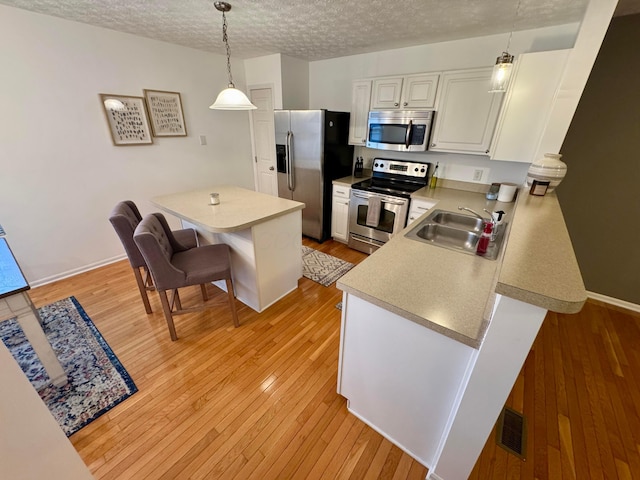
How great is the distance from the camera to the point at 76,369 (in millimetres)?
1773

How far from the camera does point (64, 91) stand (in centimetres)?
246

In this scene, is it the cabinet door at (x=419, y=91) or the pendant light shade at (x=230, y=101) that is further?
the cabinet door at (x=419, y=91)

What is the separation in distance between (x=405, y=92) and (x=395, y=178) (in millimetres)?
969

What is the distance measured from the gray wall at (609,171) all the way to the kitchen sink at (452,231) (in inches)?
49.0

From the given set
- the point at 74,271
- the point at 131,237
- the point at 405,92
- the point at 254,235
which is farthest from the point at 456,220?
the point at 74,271

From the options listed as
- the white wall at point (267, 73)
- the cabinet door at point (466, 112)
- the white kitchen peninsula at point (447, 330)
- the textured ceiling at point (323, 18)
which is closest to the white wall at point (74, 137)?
the textured ceiling at point (323, 18)

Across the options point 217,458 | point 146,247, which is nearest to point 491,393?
point 217,458

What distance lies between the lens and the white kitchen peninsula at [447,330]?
790mm

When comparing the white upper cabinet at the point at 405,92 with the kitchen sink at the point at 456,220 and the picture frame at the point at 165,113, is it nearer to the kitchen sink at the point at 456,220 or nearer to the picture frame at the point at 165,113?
the kitchen sink at the point at 456,220

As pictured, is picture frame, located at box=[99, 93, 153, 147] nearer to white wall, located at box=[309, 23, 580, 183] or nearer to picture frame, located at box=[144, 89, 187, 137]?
picture frame, located at box=[144, 89, 187, 137]

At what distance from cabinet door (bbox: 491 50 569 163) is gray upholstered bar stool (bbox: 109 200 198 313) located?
9.69ft

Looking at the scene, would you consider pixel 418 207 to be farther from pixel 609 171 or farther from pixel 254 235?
pixel 254 235

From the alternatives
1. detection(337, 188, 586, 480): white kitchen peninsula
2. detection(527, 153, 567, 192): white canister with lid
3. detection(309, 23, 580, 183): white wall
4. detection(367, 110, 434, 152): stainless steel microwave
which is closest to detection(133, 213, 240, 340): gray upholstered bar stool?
detection(337, 188, 586, 480): white kitchen peninsula

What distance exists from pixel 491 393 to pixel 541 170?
1.59m
